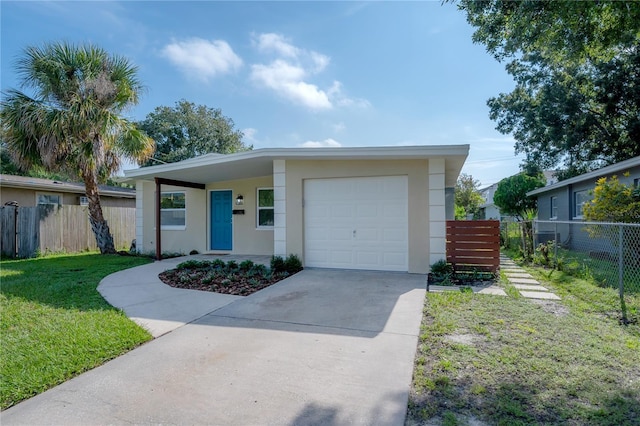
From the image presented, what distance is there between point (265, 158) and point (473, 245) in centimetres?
498

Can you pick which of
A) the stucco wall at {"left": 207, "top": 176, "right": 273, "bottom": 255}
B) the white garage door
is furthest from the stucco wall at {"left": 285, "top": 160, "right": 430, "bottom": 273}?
the stucco wall at {"left": 207, "top": 176, "right": 273, "bottom": 255}

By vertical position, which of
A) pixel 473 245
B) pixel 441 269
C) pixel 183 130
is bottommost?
pixel 441 269

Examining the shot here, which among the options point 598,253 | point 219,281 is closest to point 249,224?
point 219,281

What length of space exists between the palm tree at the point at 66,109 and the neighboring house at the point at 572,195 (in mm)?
13061

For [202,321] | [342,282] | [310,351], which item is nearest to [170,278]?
[202,321]

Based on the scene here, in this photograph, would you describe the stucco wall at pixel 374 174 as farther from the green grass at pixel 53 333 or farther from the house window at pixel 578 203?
the house window at pixel 578 203

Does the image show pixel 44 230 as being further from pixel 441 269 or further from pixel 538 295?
pixel 538 295

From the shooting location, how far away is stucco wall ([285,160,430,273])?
731cm

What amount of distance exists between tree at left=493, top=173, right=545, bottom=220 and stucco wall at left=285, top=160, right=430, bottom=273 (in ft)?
50.0

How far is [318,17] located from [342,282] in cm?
641

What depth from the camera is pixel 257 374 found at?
297cm

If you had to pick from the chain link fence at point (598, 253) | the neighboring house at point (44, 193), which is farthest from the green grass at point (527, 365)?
the neighboring house at point (44, 193)

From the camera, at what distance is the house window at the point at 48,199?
13748 mm

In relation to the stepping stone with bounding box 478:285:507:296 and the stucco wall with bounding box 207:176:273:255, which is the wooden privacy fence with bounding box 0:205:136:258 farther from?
the stepping stone with bounding box 478:285:507:296
